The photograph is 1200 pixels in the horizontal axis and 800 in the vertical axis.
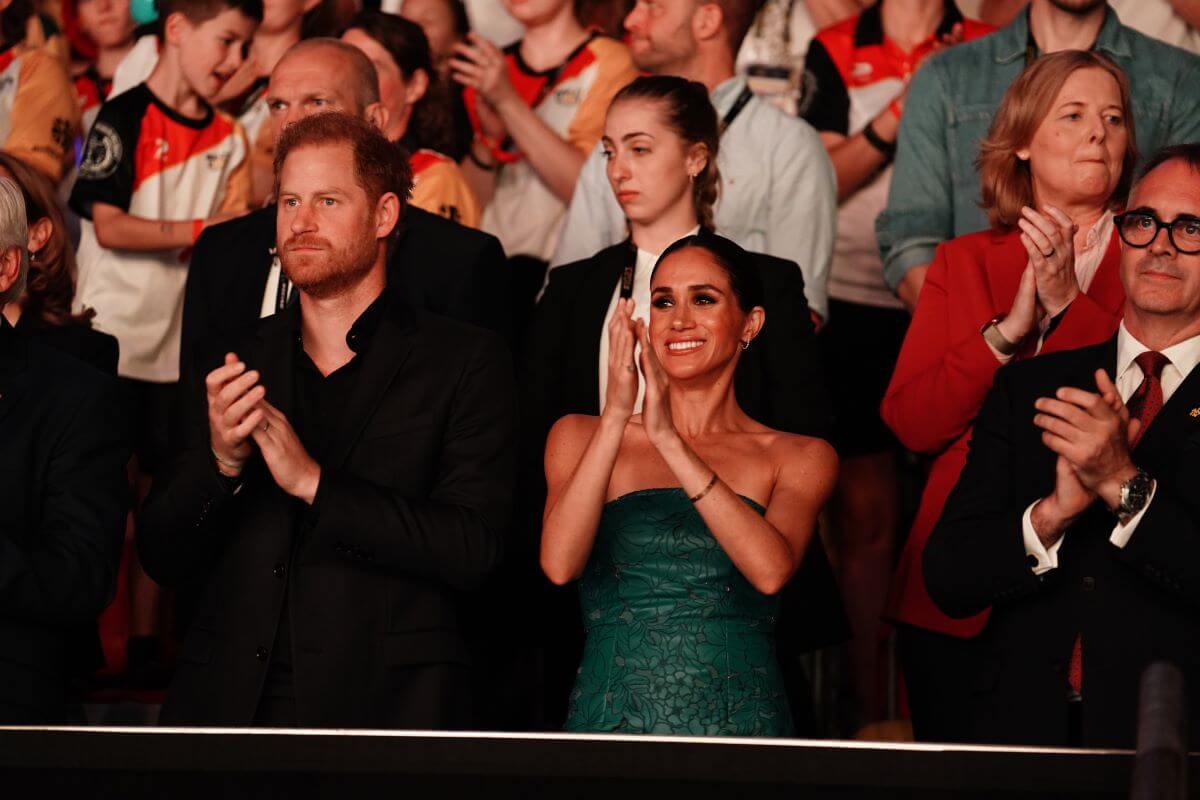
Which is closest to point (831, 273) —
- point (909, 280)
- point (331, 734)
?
point (909, 280)

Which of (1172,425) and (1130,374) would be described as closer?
(1172,425)

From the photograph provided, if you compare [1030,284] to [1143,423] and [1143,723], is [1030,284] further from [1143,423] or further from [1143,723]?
[1143,723]

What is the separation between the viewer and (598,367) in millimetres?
3883

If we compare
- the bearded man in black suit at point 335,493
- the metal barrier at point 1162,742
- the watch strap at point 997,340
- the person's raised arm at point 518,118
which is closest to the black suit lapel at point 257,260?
the bearded man in black suit at point 335,493

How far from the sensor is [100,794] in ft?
6.10

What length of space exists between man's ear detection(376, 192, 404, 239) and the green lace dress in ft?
2.23

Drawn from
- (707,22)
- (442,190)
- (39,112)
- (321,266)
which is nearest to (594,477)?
(321,266)

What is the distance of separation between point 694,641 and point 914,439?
771mm

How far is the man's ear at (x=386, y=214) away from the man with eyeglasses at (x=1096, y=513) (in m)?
1.16

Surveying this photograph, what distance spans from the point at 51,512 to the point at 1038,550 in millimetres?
1706

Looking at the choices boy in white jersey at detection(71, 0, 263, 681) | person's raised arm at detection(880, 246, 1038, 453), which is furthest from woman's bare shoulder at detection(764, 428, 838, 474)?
boy in white jersey at detection(71, 0, 263, 681)

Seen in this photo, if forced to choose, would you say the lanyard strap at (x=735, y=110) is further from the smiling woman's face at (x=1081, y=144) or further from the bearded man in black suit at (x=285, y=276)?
the smiling woman's face at (x=1081, y=144)

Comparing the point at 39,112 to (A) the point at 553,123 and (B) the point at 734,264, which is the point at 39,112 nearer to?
(A) the point at 553,123

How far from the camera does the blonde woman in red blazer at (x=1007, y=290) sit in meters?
3.46
